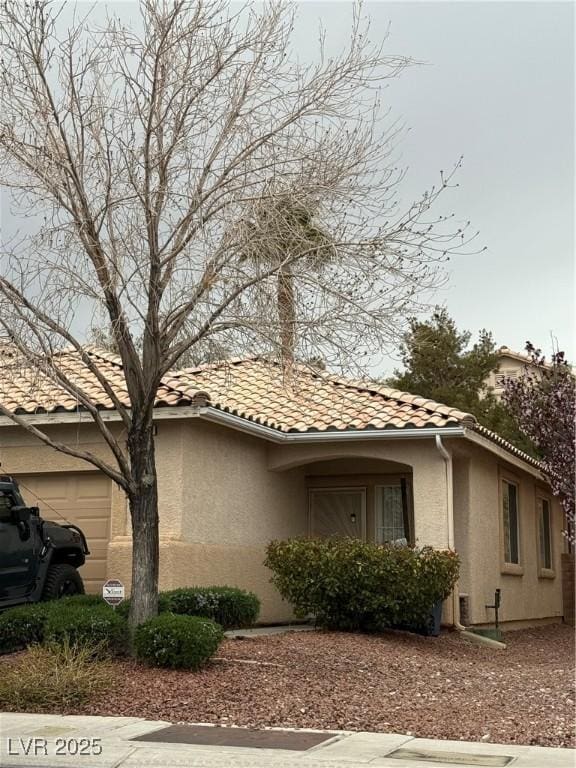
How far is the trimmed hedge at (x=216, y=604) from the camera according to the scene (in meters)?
13.0

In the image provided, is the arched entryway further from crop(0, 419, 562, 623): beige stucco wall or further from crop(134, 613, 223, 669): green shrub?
crop(134, 613, 223, 669): green shrub

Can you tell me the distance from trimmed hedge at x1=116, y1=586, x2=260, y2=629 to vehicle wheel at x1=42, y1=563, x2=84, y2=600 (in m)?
1.27

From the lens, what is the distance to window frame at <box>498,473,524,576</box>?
18.9 m

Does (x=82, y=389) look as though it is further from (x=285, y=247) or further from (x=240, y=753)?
(x=240, y=753)

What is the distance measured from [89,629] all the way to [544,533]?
46.6ft

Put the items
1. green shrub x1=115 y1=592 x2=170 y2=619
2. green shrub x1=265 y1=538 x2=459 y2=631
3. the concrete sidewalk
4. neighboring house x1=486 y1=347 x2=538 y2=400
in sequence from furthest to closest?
neighboring house x1=486 y1=347 x2=538 y2=400, green shrub x1=265 y1=538 x2=459 y2=631, green shrub x1=115 y1=592 x2=170 y2=619, the concrete sidewalk

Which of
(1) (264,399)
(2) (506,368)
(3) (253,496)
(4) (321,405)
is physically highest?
(2) (506,368)

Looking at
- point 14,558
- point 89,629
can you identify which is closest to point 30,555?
point 14,558

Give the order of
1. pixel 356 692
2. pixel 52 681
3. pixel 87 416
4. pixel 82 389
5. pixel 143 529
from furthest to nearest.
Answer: pixel 82 389 < pixel 87 416 < pixel 143 529 < pixel 356 692 < pixel 52 681

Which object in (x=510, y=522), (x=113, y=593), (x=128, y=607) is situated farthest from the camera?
(x=510, y=522)

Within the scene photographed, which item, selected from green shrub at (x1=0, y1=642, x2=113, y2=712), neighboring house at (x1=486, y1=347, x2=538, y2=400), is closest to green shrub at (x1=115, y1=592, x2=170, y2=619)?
green shrub at (x1=0, y1=642, x2=113, y2=712)

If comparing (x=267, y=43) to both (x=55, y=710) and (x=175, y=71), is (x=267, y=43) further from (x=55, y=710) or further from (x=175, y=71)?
(x=55, y=710)

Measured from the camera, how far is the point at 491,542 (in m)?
18.4

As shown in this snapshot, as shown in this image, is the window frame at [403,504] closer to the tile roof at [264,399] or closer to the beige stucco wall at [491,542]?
the beige stucco wall at [491,542]
